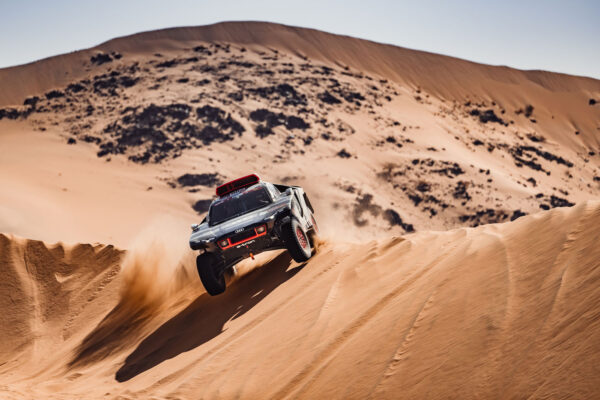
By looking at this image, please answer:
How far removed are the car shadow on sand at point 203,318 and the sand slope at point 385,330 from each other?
0.11 ft

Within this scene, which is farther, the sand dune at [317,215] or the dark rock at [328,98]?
the dark rock at [328,98]

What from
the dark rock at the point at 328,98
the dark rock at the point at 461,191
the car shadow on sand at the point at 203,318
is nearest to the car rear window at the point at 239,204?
the car shadow on sand at the point at 203,318

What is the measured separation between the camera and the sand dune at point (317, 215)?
186 inches

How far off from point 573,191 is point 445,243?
102 ft

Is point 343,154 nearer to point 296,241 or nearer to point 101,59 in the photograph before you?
point 101,59

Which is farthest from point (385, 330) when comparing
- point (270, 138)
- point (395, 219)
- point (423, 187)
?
point (270, 138)

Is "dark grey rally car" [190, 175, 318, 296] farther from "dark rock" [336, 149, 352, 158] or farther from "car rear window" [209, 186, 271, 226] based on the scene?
"dark rock" [336, 149, 352, 158]

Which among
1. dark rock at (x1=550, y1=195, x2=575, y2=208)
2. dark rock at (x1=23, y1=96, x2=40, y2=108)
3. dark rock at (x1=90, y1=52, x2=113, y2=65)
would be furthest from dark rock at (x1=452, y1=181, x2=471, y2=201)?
dark rock at (x1=90, y1=52, x2=113, y2=65)

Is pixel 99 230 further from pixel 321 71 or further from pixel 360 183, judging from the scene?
pixel 321 71

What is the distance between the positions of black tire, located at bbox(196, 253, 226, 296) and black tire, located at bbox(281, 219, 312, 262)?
3.83 feet

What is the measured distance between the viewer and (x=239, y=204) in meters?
9.95

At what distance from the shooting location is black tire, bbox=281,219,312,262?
349 inches

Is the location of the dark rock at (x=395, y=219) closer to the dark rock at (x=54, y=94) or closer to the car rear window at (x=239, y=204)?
the car rear window at (x=239, y=204)

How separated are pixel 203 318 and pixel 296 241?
1850 mm
